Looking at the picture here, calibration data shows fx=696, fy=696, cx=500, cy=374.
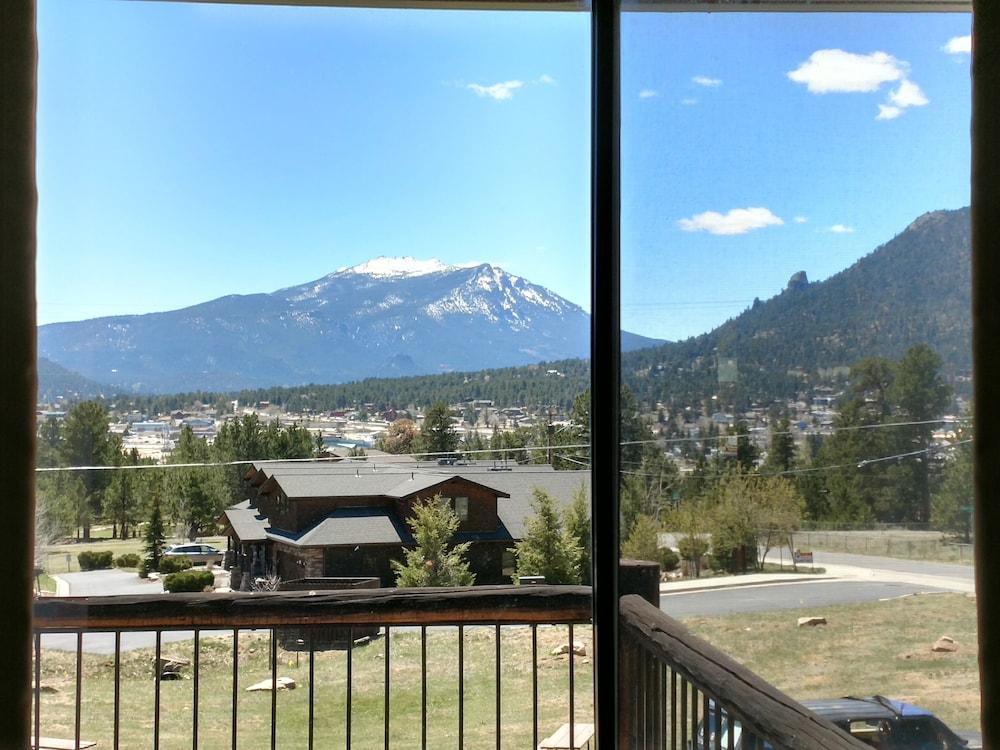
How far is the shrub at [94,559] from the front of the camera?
194 cm

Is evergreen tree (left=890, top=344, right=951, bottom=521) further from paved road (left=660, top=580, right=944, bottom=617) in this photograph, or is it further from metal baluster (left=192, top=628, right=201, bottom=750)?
metal baluster (left=192, top=628, right=201, bottom=750)

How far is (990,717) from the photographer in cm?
76

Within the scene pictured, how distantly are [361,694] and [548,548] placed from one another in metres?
0.70

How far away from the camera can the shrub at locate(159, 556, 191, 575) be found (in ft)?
6.57

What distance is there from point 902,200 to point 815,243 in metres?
0.21

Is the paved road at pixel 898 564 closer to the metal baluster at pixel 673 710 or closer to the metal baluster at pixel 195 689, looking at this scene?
the metal baluster at pixel 673 710

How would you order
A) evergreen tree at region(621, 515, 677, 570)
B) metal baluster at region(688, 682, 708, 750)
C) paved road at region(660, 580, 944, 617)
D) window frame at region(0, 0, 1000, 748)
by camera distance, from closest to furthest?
window frame at region(0, 0, 1000, 748) → paved road at region(660, 580, 944, 617) → metal baluster at region(688, 682, 708, 750) → evergreen tree at region(621, 515, 677, 570)

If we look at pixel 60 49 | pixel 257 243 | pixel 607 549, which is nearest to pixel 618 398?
pixel 607 549

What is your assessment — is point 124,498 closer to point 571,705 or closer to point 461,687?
point 461,687

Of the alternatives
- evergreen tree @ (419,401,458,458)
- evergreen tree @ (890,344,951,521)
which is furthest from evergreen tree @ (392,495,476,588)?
evergreen tree @ (890,344,951,521)

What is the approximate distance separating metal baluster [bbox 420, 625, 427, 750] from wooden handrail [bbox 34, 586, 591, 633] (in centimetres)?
5

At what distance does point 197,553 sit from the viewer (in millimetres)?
2023

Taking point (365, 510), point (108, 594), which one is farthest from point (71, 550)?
point (365, 510)

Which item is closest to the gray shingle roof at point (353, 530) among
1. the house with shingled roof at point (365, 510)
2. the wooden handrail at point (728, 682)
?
the house with shingled roof at point (365, 510)
